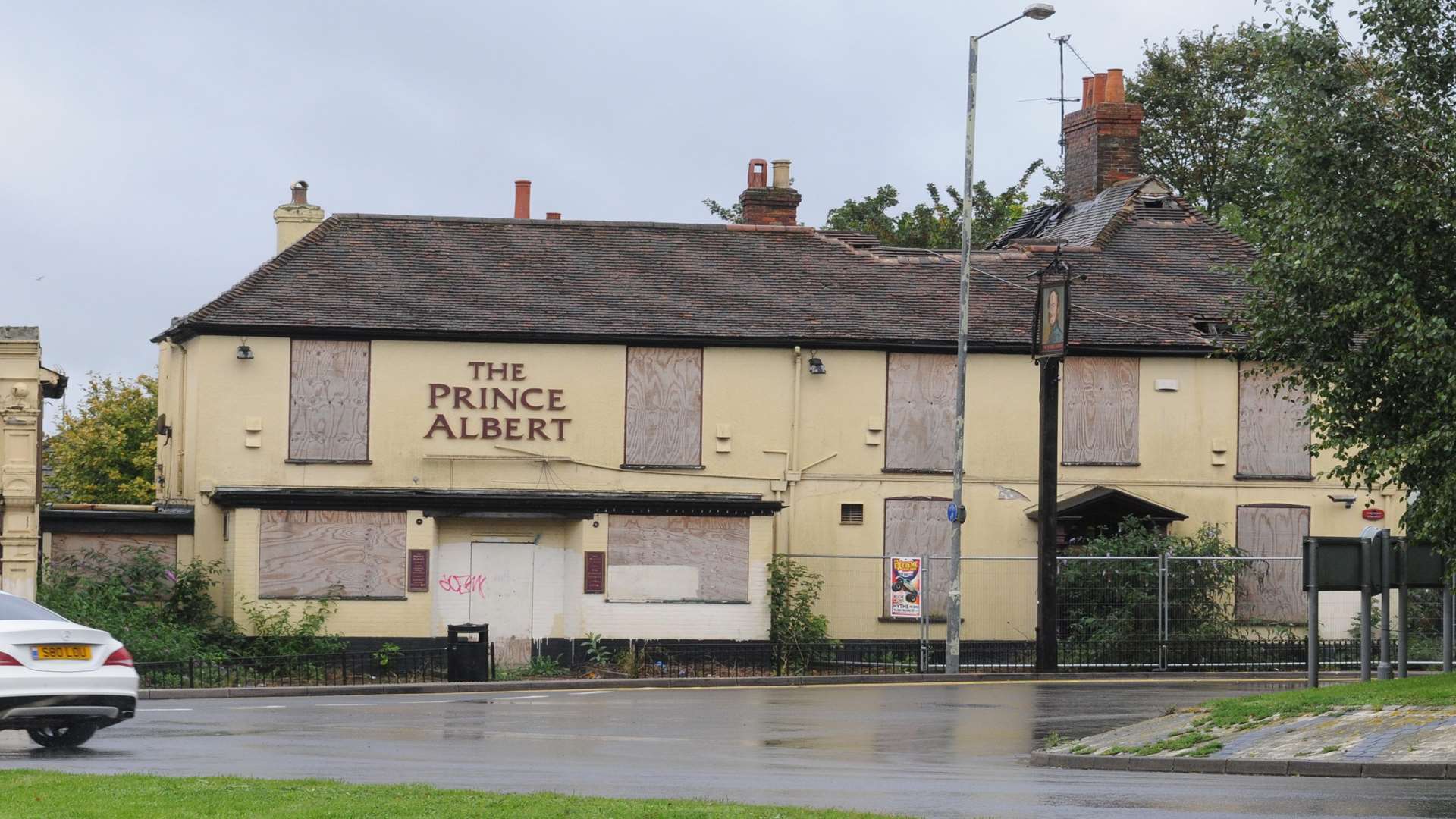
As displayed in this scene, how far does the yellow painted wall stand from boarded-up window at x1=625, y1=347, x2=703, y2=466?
7.8 inches

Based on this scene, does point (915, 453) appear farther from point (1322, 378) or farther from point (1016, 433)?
point (1322, 378)

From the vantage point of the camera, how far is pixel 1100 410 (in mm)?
33594

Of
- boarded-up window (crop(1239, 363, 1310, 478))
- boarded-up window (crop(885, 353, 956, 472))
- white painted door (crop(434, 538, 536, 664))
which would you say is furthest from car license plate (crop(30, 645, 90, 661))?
boarded-up window (crop(1239, 363, 1310, 478))

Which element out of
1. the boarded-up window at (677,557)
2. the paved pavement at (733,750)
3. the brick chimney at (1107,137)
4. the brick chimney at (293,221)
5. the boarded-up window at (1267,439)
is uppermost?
the brick chimney at (1107,137)

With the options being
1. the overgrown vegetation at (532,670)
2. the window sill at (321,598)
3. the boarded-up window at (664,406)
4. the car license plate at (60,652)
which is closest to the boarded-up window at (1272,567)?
the boarded-up window at (664,406)

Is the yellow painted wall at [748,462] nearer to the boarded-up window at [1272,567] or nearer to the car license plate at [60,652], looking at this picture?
the boarded-up window at [1272,567]

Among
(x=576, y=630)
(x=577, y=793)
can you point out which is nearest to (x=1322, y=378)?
(x=577, y=793)

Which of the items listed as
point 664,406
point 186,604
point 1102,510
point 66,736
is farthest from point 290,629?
point 1102,510

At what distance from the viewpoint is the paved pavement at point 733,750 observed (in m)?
13.0

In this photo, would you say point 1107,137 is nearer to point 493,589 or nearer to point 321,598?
point 493,589

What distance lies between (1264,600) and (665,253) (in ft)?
41.5

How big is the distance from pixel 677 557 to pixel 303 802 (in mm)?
20279

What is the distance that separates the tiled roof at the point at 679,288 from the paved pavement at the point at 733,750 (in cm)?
848

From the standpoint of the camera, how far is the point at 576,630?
31328mm
